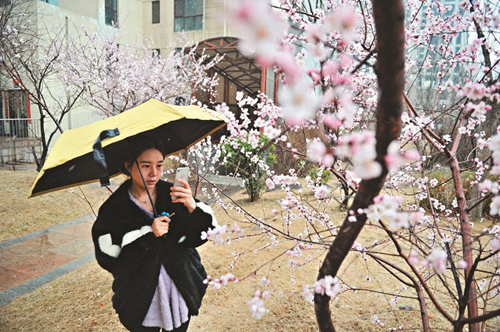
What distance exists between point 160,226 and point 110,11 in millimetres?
15828

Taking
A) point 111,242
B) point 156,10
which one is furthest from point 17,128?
point 111,242

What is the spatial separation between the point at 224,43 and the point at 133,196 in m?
9.79

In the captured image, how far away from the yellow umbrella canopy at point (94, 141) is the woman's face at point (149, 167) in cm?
15

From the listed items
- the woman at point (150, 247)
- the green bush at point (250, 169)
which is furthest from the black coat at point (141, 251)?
the green bush at point (250, 169)

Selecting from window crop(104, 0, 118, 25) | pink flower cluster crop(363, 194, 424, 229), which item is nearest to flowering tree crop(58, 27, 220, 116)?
window crop(104, 0, 118, 25)

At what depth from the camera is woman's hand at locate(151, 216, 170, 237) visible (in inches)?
67.7

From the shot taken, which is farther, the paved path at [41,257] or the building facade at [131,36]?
the building facade at [131,36]

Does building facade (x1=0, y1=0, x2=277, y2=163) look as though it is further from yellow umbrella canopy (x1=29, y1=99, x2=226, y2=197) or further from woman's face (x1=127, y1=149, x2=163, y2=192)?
woman's face (x1=127, y1=149, x2=163, y2=192)

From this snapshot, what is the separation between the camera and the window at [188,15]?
14828 millimetres

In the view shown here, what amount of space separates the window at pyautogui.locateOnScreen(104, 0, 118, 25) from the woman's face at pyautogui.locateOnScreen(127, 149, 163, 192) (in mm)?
14985

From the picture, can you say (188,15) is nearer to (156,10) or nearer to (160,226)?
(156,10)

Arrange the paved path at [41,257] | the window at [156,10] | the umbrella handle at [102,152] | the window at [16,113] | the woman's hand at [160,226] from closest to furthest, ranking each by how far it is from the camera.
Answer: the umbrella handle at [102,152] < the woman's hand at [160,226] < the paved path at [41,257] < the window at [16,113] < the window at [156,10]

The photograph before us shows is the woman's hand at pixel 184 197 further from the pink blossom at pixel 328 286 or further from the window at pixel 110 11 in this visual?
the window at pixel 110 11

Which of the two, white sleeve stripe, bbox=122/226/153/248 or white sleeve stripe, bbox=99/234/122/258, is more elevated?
white sleeve stripe, bbox=122/226/153/248
